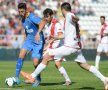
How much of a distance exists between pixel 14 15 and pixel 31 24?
20.5 m

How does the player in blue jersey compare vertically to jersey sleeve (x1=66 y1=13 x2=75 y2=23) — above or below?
below

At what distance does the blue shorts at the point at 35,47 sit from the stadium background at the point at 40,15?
53.5 ft

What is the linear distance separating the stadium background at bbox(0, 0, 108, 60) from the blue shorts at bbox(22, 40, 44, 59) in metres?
16.3

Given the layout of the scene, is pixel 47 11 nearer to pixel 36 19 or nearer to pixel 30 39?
pixel 36 19

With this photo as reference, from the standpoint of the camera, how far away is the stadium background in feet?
109

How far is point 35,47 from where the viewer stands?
15875mm

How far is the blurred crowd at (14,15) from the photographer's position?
33125 mm

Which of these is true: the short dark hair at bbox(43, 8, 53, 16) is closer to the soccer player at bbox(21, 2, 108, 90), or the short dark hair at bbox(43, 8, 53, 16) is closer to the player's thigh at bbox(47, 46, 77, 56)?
the soccer player at bbox(21, 2, 108, 90)

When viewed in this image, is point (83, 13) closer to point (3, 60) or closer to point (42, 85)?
point (3, 60)

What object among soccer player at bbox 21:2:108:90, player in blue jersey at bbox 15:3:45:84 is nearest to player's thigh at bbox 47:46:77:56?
soccer player at bbox 21:2:108:90

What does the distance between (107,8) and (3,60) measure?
11.8 m

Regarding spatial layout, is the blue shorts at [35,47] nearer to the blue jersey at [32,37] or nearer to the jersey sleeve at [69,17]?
the blue jersey at [32,37]

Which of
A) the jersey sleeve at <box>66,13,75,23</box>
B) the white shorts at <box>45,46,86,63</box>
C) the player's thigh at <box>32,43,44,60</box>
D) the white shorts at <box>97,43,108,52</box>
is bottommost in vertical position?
the white shorts at <box>97,43,108,52</box>

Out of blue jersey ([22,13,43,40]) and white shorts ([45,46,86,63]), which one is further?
blue jersey ([22,13,43,40])
